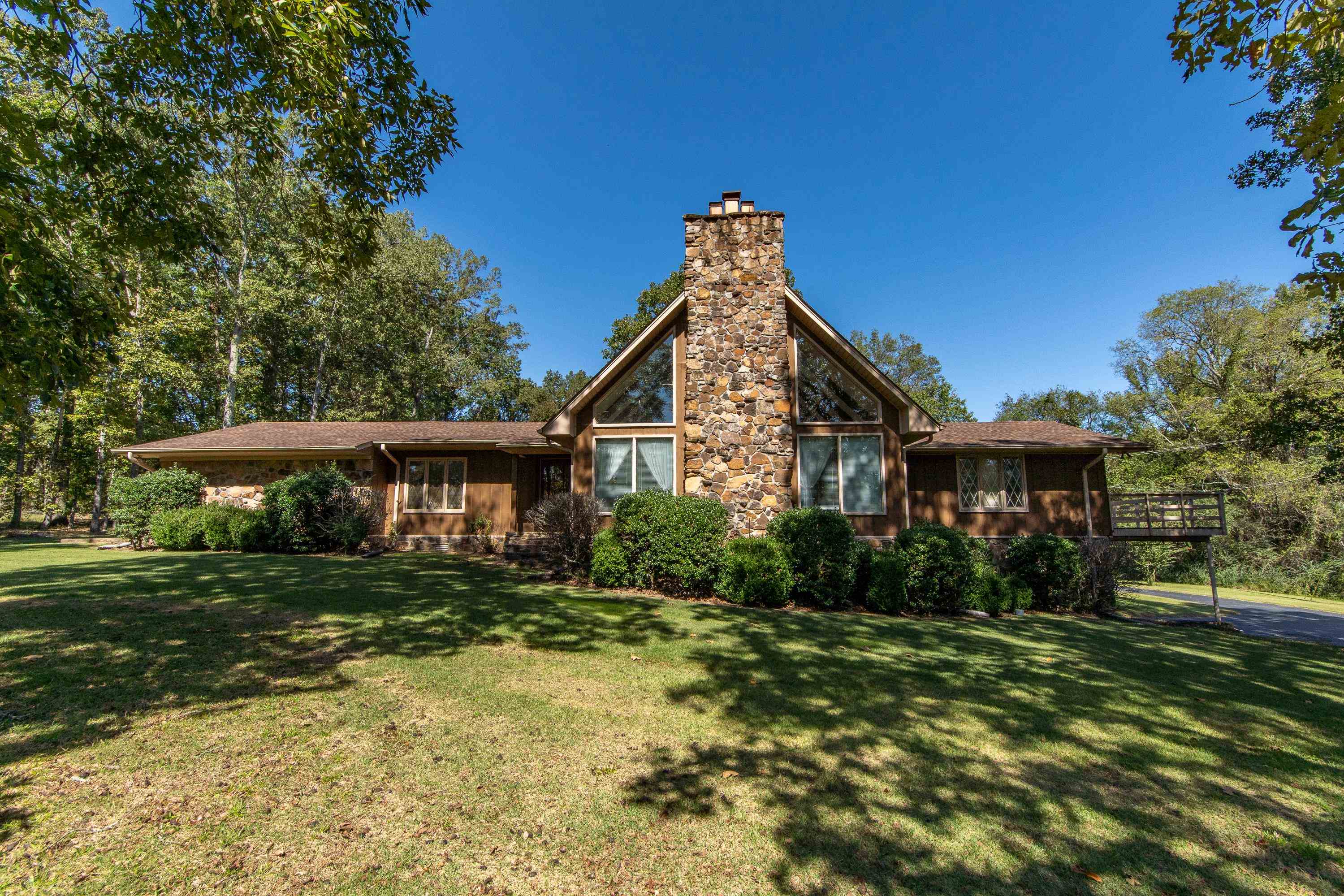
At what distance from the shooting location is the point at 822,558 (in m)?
8.99

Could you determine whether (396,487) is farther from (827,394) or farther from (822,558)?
(822,558)

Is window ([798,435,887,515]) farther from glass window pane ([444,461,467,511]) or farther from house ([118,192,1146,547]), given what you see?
glass window pane ([444,461,467,511])

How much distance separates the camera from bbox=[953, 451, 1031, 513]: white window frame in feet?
47.6

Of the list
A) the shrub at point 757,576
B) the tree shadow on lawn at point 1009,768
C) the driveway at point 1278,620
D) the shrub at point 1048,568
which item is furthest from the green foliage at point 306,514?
the driveway at point 1278,620

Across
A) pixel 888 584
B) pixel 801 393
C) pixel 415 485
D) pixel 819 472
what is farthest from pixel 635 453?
pixel 415 485

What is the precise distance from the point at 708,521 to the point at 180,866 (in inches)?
298

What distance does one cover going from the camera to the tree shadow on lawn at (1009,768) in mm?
2645

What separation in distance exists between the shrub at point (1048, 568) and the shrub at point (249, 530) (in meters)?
16.5

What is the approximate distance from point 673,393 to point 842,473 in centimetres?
398

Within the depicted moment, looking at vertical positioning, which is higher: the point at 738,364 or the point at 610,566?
the point at 738,364

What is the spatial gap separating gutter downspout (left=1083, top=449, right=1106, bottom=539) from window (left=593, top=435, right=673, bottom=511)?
10433 mm

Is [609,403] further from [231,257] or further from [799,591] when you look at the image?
[231,257]

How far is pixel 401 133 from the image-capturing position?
216 inches

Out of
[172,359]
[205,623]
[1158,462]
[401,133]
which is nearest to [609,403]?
[401,133]
